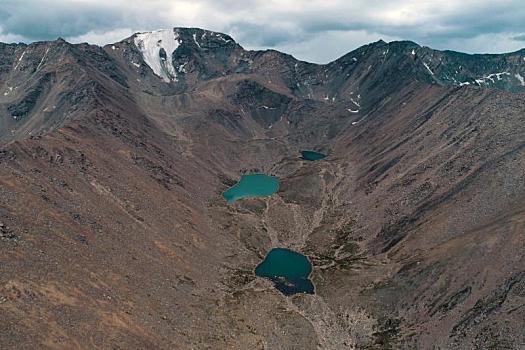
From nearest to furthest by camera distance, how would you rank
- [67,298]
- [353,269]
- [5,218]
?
1. [67,298]
2. [5,218]
3. [353,269]

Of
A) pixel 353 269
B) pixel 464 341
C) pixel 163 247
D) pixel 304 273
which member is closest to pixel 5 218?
pixel 163 247

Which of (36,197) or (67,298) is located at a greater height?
(36,197)

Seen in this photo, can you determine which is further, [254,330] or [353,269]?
[353,269]

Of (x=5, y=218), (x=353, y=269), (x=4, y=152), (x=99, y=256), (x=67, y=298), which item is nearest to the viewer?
(x=67, y=298)

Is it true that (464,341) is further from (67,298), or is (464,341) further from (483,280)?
(67,298)

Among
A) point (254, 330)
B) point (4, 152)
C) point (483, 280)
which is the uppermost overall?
point (4, 152)

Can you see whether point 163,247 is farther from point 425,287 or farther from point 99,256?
point 425,287
